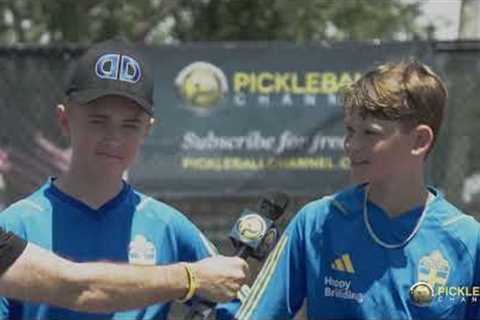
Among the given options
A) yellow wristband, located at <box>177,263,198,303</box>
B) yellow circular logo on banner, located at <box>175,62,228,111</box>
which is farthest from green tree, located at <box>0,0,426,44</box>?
yellow wristband, located at <box>177,263,198,303</box>

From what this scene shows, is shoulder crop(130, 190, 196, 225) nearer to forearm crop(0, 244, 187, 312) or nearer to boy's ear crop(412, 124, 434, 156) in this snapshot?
forearm crop(0, 244, 187, 312)

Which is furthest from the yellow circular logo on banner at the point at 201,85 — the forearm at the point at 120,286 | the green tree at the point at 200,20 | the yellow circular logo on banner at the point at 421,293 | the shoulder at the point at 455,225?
the green tree at the point at 200,20

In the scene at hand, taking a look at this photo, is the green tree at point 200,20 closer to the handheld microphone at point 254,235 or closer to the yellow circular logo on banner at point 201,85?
the yellow circular logo on banner at point 201,85

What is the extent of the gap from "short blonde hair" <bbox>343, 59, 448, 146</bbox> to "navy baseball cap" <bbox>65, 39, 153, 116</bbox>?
22.5 inches

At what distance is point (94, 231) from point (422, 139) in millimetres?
936

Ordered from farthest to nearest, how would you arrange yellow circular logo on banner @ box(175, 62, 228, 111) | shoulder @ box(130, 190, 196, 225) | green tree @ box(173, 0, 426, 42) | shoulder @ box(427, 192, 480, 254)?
green tree @ box(173, 0, 426, 42) → yellow circular logo on banner @ box(175, 62, 228, 111) → shoulder @ box(130, 190, 196, 225) → shoulder @ box(427, 192, 480, 254)

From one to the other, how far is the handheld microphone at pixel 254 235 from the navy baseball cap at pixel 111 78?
0.43 metres

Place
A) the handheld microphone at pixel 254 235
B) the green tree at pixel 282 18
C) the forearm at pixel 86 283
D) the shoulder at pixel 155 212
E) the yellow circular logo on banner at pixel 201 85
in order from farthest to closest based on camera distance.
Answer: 1. the green tree at pixel 282 18
2. the yellow circular logo on banner at pixel 201 85
3. the shoulder at pixel 155 212
4. the handheld microphone at pixel 254 235
5. the forearm at pixel 86 283

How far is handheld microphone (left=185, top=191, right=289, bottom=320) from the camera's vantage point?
2.81 meters

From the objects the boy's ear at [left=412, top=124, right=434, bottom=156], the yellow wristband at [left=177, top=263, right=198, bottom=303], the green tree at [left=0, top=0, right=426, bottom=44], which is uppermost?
the green tree at [left=0, top=0, right=426, bottom=44]

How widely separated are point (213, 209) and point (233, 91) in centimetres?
66

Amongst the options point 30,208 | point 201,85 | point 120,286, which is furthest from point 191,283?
point 201,85

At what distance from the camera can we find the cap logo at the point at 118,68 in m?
2.98

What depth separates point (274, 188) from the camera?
5.93 m
